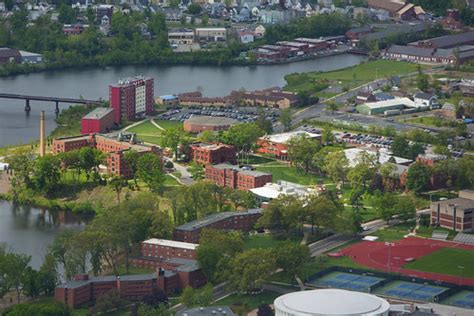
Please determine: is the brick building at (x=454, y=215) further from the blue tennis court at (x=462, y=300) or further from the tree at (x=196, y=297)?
the tree at (x=196, y=297)

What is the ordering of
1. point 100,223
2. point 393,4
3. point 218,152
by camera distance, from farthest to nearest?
point 393,4, point 218,152, point 100,223

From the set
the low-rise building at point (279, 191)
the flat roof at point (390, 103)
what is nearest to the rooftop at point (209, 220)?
the low-rise building at point (279, 191)

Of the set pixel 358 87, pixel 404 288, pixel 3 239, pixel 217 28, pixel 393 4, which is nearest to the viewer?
pixel 404 288

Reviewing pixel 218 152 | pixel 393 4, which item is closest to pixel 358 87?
pixel 218 152

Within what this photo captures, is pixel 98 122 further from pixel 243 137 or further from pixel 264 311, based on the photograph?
pixel 264 311

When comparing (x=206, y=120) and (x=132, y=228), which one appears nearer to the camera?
(x=132, y=228)

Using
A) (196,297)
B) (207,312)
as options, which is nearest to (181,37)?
(196,297)

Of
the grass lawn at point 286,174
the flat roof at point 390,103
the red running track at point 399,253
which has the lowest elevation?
the red running track at point 399,253

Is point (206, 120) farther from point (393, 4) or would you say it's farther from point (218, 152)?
point (393, 4)
